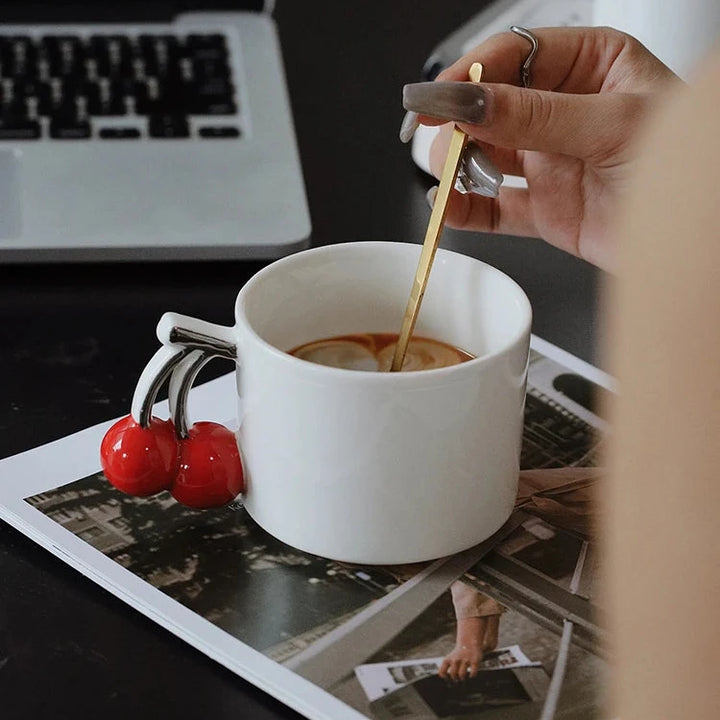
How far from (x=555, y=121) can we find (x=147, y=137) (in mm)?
471

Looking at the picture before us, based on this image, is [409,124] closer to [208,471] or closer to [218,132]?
[208,471]

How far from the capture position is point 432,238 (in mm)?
589

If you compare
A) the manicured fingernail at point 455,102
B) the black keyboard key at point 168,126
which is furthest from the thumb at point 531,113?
the black keyboard key at point 168,126

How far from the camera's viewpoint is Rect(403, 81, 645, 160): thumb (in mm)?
579

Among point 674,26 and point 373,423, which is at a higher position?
point 674,26

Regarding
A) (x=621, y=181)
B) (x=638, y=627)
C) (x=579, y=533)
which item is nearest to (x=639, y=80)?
(x=621, y=181)

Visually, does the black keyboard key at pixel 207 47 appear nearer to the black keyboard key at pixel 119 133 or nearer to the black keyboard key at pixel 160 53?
the black keyboard key at pixel 160 53

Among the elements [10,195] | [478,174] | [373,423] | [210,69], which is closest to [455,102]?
[478,174]

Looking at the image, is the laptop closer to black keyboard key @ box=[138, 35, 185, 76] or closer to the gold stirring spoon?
black keyboard key @ box=[138, 35, 185, 76]

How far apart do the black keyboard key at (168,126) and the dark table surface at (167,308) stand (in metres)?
0.11

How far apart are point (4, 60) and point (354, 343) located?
0.59 metres

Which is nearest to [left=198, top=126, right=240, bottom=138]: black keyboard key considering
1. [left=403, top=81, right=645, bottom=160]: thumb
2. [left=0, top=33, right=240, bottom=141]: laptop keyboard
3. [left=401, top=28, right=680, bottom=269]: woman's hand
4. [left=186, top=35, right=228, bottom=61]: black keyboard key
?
[left=0, top=33, right=240, bottom=141]: laptop keyboard

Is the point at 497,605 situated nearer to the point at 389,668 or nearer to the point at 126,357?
the point at 389,668

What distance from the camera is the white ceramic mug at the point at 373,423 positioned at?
0.53m
